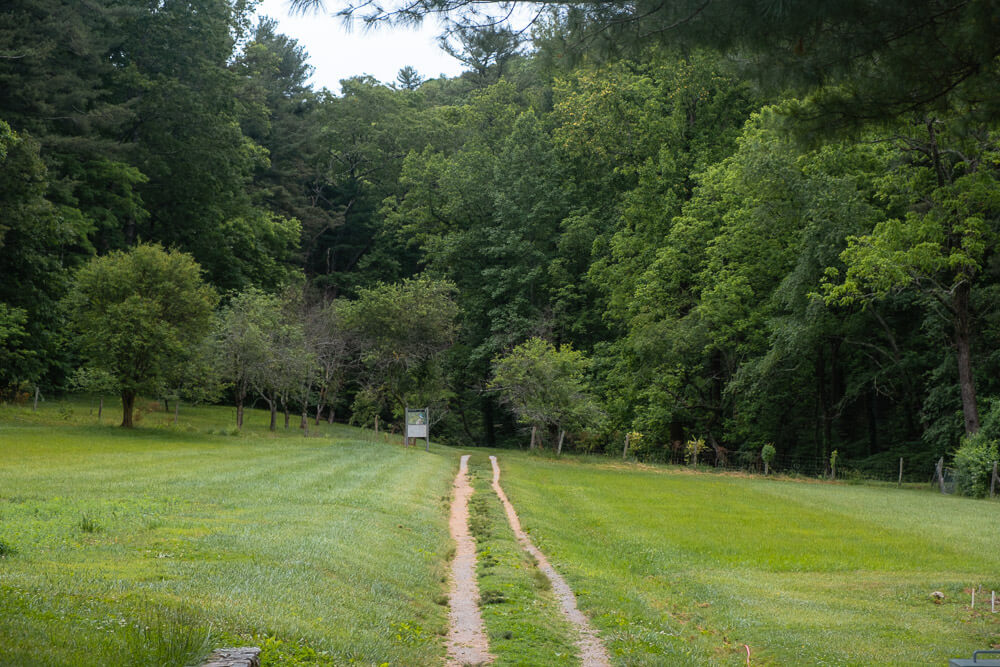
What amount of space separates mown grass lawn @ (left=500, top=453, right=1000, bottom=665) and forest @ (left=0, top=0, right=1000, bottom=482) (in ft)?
39.5

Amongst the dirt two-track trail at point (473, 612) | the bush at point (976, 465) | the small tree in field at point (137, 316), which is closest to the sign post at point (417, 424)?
the small tree in field at point (137, 316)

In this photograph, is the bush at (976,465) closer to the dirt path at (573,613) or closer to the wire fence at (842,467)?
the wire fence at (842,467)

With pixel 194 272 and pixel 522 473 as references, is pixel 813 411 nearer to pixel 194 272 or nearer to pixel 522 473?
pixel 522 473

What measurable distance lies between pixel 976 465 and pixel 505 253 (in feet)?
110

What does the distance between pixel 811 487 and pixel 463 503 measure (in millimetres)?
17463

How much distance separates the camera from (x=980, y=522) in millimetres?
21359

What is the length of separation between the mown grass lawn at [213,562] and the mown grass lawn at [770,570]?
2.43m

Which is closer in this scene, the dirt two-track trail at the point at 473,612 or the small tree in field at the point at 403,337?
the dirt two-track trail at the point at 473,612

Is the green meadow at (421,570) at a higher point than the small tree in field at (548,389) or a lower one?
lower

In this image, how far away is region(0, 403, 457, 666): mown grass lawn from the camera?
258 inches

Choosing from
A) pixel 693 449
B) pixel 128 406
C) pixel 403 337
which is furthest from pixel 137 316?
pixel 693 449

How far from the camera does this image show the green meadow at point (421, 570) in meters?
7.42

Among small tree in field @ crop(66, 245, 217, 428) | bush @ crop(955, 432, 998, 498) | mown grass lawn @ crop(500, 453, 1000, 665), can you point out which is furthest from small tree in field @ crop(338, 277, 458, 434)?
bush @ crop(955, 432, 998, 498)

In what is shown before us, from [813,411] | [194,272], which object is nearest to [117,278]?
[194,272]
